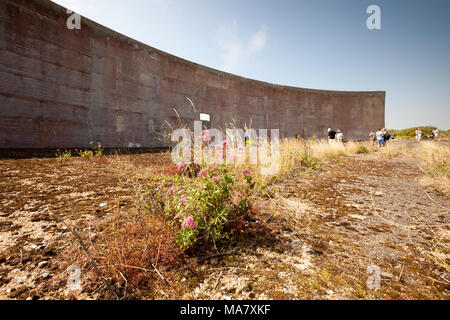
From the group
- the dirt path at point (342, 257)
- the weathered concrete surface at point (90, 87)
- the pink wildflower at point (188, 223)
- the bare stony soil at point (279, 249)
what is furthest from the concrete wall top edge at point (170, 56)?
the dirt path at point (342, 257)

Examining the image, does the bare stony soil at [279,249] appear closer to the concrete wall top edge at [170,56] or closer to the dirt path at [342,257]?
the dirt path at [342,257]

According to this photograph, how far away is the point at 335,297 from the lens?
915mm

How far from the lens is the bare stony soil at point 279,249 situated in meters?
0.97

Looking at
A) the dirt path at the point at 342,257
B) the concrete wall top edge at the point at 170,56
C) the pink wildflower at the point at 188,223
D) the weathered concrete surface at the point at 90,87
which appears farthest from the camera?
the concrete wall top edge at the point at 170,56

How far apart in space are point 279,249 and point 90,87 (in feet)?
27.6

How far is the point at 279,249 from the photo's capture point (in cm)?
132

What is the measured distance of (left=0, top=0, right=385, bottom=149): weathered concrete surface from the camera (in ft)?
17.8

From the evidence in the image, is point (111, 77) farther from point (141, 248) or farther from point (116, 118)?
point (141, 248)

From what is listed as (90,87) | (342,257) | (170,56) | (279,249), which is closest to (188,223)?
(279,249)

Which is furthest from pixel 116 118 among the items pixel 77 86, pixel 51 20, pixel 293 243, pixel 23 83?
pixel 293 243

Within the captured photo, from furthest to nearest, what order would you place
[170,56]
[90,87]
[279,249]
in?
[170,56]
[90,87]
[279,249]

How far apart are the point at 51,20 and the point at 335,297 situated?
9.43 metres

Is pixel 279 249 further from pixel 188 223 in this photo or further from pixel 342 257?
pixel 188 223

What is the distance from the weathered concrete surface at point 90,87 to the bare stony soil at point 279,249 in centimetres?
482
